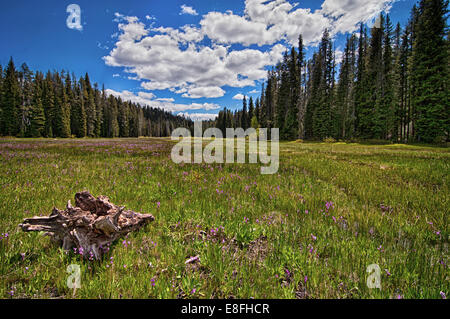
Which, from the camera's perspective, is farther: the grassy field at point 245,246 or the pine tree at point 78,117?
the pine tree at point 78,117

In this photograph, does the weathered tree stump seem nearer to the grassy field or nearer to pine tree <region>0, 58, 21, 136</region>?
the grassy field

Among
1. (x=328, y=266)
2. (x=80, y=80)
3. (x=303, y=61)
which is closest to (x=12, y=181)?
(x=328, y=266)

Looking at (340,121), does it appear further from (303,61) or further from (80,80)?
(80,80)

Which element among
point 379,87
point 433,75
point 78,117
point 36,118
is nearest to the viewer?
point 433,75

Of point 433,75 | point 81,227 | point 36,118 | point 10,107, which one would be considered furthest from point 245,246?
point 10,107

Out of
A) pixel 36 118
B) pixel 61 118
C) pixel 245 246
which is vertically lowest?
pixel 245 246

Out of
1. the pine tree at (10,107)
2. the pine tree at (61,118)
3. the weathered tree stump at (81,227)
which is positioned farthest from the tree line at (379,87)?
the pine tree at (10,107)

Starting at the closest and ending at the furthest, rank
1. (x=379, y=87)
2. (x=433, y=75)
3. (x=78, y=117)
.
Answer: (x=433, y=75) → (x=379, y=87) → (x=78, y=117)

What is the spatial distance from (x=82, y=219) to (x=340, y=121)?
59.2 metres

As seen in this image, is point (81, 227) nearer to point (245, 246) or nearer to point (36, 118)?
point (245, 246)

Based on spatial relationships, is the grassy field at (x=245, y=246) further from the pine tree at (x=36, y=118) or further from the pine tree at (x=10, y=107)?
the pine tree at (x=10, y=107)

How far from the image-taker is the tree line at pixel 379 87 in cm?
2686

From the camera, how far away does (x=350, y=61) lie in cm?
5181

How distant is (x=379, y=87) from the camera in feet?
122
